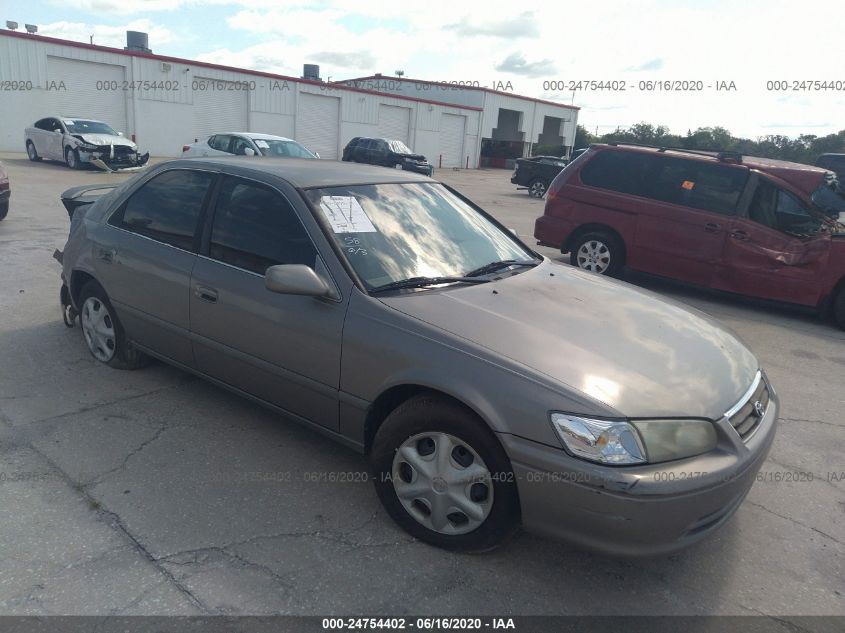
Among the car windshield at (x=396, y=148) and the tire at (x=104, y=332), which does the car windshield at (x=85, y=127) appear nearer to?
the car windshield at (x=396, y=148)

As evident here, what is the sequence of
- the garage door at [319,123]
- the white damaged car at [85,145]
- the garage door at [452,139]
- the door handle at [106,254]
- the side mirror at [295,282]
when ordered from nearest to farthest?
the side mirror at [295,282], the door handle at [106,254], the white damaged car at [85,145], the garage door at [319,123], the garage door at [452,139]

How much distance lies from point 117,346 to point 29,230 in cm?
640

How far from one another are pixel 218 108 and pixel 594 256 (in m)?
26.4

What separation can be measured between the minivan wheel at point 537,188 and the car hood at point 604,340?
66.6 ft

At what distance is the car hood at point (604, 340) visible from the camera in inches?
101

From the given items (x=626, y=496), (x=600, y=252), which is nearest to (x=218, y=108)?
(x=600, y=252)

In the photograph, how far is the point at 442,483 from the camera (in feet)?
9.03

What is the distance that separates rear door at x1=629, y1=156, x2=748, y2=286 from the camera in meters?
7.57

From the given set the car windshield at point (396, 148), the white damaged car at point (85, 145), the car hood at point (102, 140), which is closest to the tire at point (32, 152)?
the white damaged car at point (85, 145)

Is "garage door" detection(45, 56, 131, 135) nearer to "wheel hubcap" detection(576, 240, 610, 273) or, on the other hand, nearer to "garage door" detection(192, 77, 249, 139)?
"garage door" detection(192, 77, 249, 139)

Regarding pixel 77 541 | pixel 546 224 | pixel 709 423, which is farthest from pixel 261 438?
pixel 546 224

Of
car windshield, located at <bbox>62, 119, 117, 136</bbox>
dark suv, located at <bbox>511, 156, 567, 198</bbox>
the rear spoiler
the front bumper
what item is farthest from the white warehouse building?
the front bumper

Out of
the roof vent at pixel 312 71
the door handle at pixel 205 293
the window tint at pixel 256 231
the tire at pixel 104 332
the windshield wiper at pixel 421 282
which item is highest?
the roof vent at pixel 312 71

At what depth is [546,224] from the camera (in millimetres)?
8961
